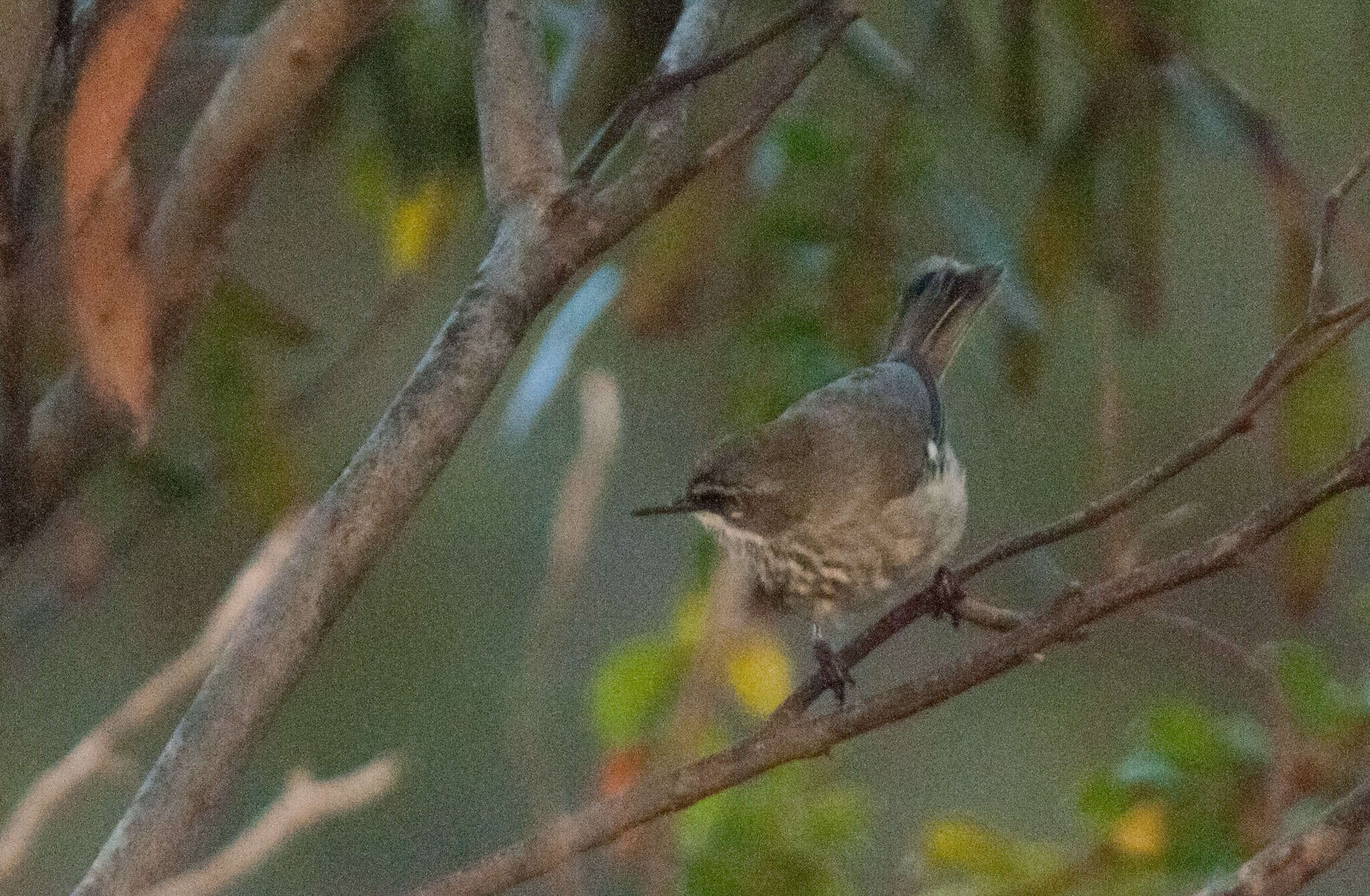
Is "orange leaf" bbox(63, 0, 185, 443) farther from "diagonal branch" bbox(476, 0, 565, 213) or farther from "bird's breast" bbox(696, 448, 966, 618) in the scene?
"bird's breast" bbox(696, 448, 966, 618)

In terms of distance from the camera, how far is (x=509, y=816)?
210 centimetres

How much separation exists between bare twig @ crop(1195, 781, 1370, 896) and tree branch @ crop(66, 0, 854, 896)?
1.71ft

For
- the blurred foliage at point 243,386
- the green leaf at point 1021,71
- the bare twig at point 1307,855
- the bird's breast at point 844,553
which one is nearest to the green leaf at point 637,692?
the bird's breast at point 844,553

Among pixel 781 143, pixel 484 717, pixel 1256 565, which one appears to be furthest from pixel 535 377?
pixel 1256 565

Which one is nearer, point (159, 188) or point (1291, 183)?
point (159, 188)

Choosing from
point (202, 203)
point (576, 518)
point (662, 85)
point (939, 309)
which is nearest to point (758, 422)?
point (939, 309)

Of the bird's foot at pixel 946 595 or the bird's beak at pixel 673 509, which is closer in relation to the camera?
the bird's foot at pixel 946 595

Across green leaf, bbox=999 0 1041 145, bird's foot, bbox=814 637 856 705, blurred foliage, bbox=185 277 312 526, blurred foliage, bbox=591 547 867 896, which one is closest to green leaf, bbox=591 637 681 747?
blurred foliage, bbox=591 547 867 896

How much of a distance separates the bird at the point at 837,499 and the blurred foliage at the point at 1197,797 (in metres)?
0.23

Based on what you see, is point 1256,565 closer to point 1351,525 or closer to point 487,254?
point 1351,525

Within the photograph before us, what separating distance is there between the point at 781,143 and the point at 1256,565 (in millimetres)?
912

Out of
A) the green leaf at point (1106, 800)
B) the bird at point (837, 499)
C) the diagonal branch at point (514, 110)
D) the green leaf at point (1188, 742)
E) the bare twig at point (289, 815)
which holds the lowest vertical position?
the green leaf at point (1106, 800)

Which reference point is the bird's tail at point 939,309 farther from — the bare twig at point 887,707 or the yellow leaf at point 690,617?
the bare twig at point 887,707

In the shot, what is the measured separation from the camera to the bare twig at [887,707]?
2.75 feet
